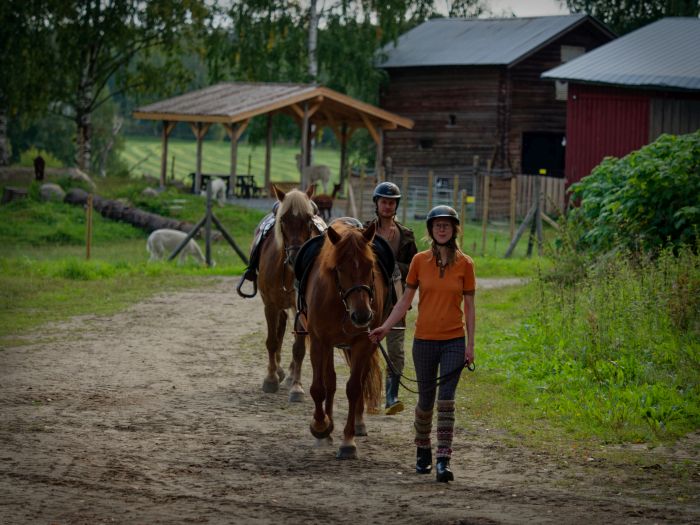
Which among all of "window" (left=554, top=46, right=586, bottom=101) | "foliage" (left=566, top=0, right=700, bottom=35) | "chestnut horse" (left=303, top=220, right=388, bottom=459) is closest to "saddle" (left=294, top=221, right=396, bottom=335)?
"chestnut horse" (left=303, top=220, right=388, bottom=459)

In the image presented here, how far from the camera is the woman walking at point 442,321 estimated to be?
8.12m

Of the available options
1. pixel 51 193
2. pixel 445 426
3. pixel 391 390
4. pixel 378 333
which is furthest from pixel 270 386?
pixel 51 193

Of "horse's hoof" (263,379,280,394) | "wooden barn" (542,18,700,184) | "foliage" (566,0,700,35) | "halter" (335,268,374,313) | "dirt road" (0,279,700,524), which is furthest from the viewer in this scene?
"foliage" (566,0,700,35)

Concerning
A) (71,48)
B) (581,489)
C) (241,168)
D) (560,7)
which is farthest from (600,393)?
(241,168)

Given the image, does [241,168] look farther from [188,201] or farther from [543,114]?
[188,201]

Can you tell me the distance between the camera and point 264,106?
3494 cm

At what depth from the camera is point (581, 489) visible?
310 inches

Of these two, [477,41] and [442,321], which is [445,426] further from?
[477,41]

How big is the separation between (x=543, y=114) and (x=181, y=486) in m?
36.9

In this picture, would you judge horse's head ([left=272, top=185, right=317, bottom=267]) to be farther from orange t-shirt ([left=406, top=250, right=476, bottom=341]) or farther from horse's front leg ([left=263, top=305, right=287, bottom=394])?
orange t-shirt ([left=406, top=250, right=476, bottom=341])

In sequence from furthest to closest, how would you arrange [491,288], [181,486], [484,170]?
[484,170] → [491,288] → [181,486]

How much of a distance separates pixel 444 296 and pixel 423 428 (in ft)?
3.20

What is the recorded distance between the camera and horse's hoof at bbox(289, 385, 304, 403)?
36.7 ft

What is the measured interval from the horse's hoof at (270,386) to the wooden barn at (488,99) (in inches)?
1178
